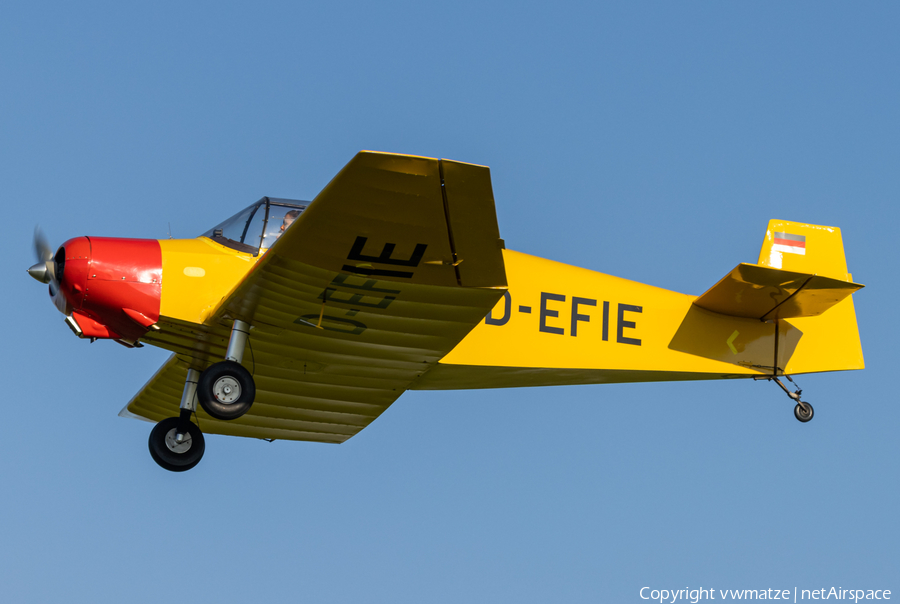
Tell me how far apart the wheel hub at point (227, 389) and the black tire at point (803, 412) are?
20.0 feet

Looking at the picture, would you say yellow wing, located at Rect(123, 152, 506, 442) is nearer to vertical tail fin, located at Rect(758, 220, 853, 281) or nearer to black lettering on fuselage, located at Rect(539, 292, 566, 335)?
black lettering on fuselage, located at Rect(539, 292, 566, 335)

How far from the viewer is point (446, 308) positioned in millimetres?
9234

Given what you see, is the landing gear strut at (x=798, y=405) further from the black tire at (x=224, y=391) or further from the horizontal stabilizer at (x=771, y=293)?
the black tire at (x=224, y=391)

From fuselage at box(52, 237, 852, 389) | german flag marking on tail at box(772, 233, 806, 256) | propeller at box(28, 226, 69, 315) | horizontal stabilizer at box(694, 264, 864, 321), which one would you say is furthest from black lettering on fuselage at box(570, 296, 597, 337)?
propeller at box(28, 226, 69, 315)

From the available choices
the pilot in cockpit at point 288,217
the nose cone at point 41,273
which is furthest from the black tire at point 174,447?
the pilot in cockpit at point 288,217

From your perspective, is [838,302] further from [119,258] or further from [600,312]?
[119,258]

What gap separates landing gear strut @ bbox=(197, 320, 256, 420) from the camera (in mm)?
9070

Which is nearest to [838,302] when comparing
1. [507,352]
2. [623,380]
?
[623,380]

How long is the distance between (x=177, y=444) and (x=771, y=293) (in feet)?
21.2

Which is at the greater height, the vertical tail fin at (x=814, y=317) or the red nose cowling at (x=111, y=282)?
the vertical tail fin at (x=814, y=317)

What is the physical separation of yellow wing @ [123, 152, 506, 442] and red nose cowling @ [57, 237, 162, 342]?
1.06 feet

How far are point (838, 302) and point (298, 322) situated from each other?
586cm

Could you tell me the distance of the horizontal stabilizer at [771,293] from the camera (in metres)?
10.8

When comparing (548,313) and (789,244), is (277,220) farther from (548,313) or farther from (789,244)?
(789,244)
